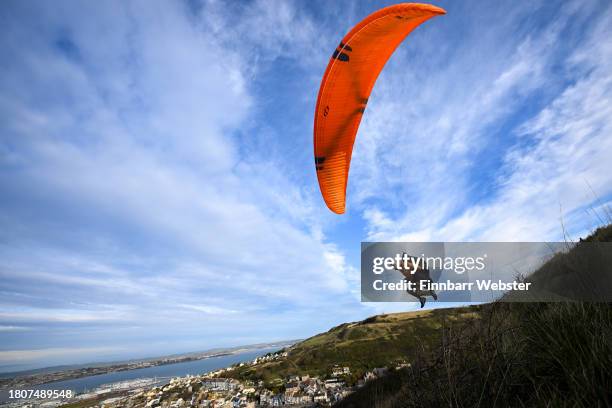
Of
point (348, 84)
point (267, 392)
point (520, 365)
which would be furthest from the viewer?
point (267, 392)

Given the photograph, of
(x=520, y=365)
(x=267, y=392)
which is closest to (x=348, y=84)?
(x=520, y=365)

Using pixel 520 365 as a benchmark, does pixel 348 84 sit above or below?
above

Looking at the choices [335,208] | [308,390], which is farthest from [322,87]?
[308,390]

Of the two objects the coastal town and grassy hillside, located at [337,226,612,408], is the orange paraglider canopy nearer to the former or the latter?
grassy hillside, located at [337,226,612,408]

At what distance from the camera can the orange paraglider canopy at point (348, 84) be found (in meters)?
8.22

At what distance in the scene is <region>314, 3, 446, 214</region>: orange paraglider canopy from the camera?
8.22 meters

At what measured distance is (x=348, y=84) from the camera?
960 cm

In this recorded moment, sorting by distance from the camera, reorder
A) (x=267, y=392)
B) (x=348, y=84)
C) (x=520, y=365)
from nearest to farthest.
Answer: (x=520, y=365)
(x=348, y=84)
(x=267, y=392)

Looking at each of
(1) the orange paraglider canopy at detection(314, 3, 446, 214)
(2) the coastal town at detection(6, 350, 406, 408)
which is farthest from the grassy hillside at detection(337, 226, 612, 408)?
(2) the coastal town at detection(6, 350, 406, 408)

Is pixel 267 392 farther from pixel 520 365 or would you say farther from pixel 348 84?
pixel 520 365

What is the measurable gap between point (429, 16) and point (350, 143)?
4.27 meters

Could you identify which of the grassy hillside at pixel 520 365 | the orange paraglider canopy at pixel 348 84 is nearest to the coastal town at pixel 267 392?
the orange paraglider canopy at pixel 348 84

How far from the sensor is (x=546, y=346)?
362cm

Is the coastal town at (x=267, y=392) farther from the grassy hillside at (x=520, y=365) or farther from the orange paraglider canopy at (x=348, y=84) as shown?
the grassy hillside at (x=520, y=365)
